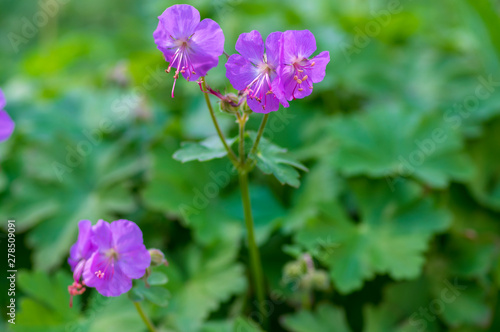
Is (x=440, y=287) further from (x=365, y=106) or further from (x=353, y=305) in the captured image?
(x=365, y=106)

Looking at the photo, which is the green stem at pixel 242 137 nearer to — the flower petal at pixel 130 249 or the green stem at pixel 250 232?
the green stem at pixel 250 232

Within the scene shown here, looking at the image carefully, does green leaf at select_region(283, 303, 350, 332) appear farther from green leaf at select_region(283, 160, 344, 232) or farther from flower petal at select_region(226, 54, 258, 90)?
flower petal at select_region(226, 54, 258, 90)

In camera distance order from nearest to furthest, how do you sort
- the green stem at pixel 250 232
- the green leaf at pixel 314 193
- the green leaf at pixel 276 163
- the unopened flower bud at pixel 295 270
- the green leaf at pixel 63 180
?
1. the green leaf at pixel 276 163
2. the green stem at pixel 250 232
3. the unopened flower bud at pixel 295 270
4. the green leaf at pixel 314 193
5. the green leaf at pixel 63 180

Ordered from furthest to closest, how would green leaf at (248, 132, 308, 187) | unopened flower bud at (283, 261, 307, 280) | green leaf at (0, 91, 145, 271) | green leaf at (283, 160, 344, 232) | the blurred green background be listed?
green leaf at (0, 91, 145, 271) < green leaf at (283, 160, 344, 232) < the blurred green background < unopened flower bud at (283, 261, 307, 280) < green leaf at (248, 132, 308, 187)

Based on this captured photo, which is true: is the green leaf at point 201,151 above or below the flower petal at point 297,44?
below

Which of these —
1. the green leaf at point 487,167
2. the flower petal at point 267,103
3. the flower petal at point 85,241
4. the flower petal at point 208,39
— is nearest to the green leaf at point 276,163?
the flower petal at point 267,103

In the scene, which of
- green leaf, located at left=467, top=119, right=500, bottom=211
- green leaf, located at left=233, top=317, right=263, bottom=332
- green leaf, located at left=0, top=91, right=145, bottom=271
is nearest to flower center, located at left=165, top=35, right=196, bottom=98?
green leaf, located at left=233, top=317, right=263, bottom=332

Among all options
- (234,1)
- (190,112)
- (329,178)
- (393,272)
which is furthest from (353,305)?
(234,1)
